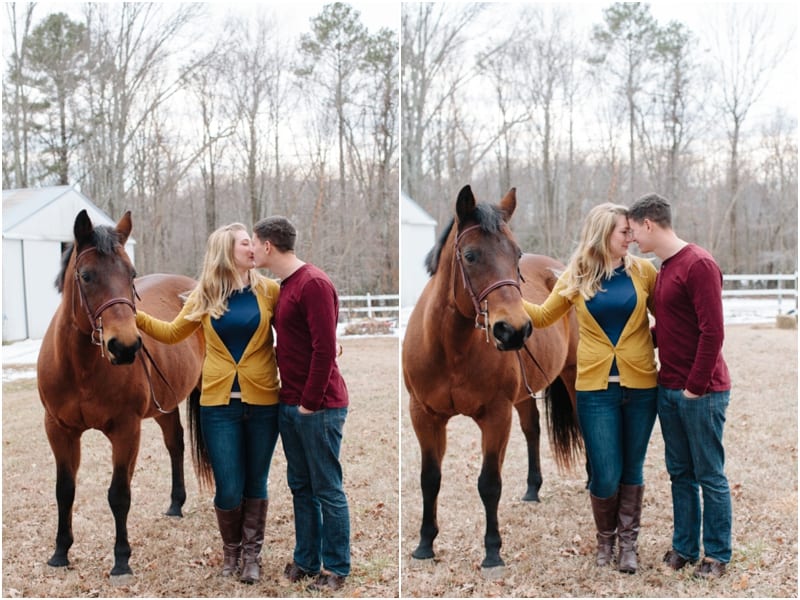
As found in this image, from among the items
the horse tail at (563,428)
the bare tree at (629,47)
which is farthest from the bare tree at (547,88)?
the horse tail at (563,428)

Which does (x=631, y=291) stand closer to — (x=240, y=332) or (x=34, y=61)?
(x=240, y=332)

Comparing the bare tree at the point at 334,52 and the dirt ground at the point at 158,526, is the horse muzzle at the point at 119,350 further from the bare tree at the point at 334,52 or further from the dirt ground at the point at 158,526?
the bare tree at the point at 334,52

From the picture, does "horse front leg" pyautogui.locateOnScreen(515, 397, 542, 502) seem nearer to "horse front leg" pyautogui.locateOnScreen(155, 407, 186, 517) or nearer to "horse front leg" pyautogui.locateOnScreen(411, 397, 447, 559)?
"horse front leg" pyautogui.locateOnScreen(411, 397, 447, 559)

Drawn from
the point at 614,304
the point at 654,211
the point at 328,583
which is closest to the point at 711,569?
the point at 614,304

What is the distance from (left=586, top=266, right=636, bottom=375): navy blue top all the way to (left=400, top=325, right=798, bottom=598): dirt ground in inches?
39.3

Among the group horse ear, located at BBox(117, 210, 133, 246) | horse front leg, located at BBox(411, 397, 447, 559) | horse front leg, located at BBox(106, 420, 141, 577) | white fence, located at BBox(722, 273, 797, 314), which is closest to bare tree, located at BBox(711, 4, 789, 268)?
white fence, located at BBox(722, 273, 797, 314)

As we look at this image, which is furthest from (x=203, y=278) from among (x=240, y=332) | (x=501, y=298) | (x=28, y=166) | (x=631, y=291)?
(x=28, y=166)

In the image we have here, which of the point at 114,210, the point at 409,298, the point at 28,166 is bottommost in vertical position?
the point at 409,298

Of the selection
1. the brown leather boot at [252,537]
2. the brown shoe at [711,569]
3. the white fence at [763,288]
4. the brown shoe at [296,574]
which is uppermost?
the white fence at [763,288]

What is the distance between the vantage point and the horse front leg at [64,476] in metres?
3.01

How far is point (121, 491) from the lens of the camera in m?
2.97

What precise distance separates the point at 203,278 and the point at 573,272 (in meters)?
1.66

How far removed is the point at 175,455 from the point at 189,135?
259 cm

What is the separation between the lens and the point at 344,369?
728 cm
